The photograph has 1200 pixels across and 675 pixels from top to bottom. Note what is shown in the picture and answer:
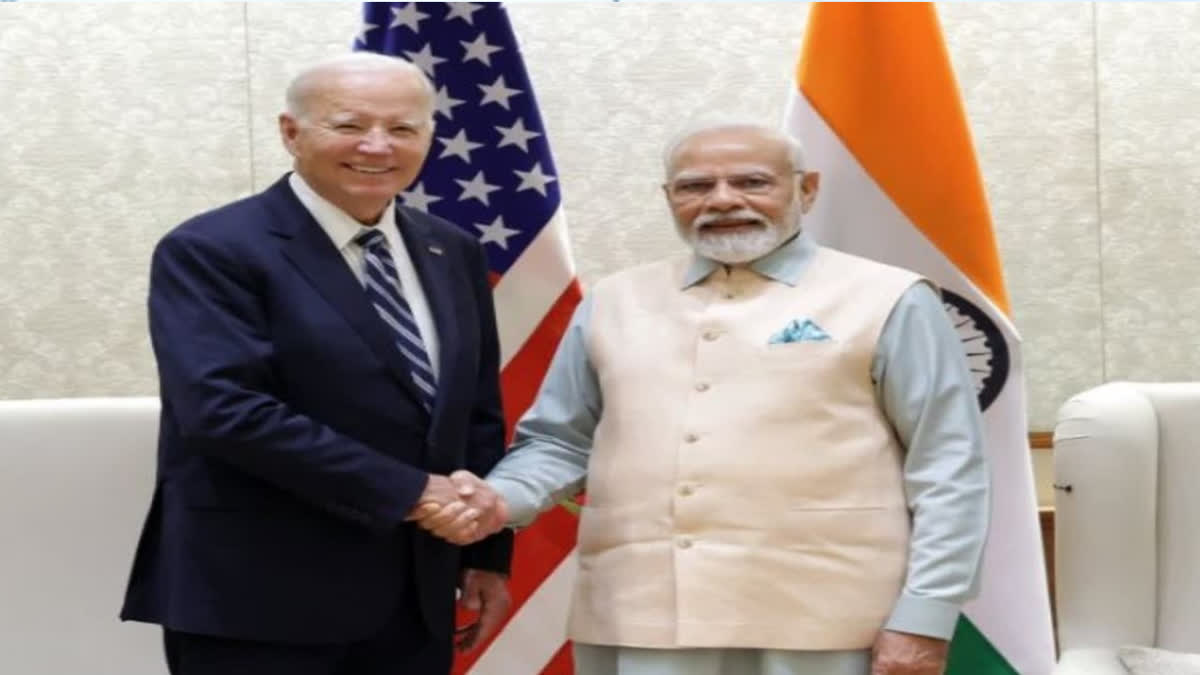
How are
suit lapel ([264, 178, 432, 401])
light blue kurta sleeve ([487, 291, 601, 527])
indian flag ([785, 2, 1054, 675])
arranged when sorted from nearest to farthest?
1. suit lapel ([264, 178, 432, 401])
2. light blue kurta sleeve ([487, 291, 601, 527])
3. indian flag ([785, 2, 1054, 675])

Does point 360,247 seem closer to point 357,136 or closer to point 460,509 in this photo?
point 357,136

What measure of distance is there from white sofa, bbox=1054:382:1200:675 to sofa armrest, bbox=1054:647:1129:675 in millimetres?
28

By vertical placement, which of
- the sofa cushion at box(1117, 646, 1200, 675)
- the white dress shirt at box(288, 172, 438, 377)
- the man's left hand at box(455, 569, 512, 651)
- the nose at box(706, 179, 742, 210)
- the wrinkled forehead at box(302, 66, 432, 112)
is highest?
the wrinkled forehead at box(302, 66, 432, 112)

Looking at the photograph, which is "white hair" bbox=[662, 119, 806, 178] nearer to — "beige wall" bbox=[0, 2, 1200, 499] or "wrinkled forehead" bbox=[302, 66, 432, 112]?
"wrinkled forehead" bbox=[302, 66, 432, 112]

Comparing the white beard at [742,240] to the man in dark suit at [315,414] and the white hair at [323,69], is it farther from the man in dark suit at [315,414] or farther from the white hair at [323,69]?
the white hair at [323,69]

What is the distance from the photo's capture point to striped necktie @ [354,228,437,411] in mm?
2195

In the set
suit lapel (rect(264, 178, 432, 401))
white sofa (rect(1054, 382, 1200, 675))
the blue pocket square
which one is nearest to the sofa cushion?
white sofa (rect(1054, 382, 1200, 675))

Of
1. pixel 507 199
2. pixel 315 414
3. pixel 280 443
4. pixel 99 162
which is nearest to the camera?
pixel 280 443

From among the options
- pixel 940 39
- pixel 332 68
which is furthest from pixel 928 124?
pixel 332 68

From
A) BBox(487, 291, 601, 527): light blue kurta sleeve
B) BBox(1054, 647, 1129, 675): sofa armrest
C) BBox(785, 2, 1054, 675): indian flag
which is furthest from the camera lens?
BBox(785, 2, 1054, 675): indian flag

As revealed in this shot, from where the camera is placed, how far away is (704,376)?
220 cm

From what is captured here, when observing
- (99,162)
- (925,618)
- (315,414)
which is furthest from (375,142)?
(99,162)

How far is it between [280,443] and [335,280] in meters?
0.27

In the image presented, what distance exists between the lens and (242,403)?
2012 mm
